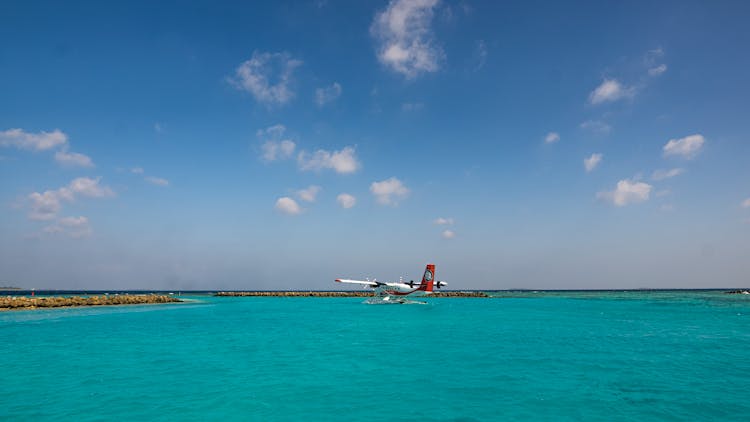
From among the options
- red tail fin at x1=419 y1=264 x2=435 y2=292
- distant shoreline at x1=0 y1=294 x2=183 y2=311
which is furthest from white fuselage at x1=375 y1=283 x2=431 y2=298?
distant shoreline at x1=0 y1=294 x2=183 y2=311

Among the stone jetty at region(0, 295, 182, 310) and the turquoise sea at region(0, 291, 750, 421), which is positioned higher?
the turquoise sea at region(0, 291, 750, 421)

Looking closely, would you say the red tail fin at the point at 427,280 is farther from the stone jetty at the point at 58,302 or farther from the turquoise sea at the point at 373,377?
the stone jetty at the point at 58,302

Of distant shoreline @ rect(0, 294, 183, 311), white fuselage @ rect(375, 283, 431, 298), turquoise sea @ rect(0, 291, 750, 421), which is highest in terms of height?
white fuselage @ rect(375, 283, 431, 298)

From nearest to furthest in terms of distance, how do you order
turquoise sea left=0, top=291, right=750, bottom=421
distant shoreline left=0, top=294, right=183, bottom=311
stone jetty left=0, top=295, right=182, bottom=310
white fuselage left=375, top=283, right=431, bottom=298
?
turquoise sea left=0, top=291, right=750, bottom=421 → distant shoreline left=0, top=294, right=183, bottom=311 → stone jetty left=0, top=295, right=182, bottom=310 → white fuselage left=375, top=283, right=431, bottom=298

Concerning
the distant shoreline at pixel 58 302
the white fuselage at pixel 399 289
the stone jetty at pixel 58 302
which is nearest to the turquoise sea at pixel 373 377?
the distant shoreline at pixel 58 302

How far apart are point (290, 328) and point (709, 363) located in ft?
113

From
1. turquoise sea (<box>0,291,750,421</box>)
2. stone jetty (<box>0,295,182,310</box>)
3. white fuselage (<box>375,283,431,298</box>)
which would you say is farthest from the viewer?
white fuselage (<box>375,283,431,298</box>)

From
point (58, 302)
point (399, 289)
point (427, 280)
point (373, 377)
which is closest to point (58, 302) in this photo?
point (58, 302)

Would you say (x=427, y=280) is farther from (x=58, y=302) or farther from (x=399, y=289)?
(x=58, y=302)

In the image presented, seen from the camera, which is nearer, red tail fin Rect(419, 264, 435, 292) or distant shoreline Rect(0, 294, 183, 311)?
distant shoreline Rect(0, 294, 183, 311)

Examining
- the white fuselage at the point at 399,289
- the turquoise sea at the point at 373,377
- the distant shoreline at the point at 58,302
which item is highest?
the white fuselage at the point at 399,289

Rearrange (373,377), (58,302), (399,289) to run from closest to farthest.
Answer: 1. (373,377)
2. (58,302)
3. (399,289)

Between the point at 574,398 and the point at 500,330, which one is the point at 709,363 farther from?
the point at 500,330

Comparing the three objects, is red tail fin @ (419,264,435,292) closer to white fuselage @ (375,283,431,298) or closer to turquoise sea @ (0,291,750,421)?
white fuselage @ (375,283,431,298)
